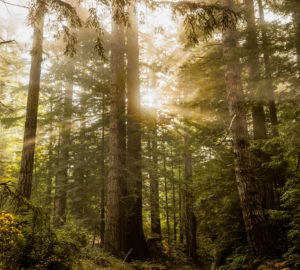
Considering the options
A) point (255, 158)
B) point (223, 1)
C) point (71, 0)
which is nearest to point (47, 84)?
point (71, 0)

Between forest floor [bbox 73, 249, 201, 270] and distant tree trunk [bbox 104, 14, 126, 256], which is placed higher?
distant tree trunk [bbox 104, 14, 126, 256]

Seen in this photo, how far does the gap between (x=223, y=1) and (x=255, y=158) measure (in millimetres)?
5578

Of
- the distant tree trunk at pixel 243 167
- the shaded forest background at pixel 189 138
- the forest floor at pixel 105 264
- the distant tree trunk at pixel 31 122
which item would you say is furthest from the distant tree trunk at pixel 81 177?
the distant tree trunk at pixel 243 167

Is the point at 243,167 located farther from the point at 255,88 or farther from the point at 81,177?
the point at 81,177

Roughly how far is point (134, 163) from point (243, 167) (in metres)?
5.38

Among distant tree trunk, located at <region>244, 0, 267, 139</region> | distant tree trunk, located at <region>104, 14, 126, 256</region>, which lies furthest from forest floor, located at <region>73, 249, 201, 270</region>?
distant tree trunk, located at <region>244, 0, 267, 139</region>

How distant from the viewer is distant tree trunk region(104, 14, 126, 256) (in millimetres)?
8508

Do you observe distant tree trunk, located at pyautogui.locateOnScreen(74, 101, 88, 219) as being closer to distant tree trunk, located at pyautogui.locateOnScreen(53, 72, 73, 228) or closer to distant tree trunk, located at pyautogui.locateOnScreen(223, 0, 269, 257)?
distant tree trunk, located at pyautogui.locateOnScreen(53, 72, 73, 228)

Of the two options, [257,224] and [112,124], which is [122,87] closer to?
[112,124]

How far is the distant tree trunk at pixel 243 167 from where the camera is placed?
5.88 meters

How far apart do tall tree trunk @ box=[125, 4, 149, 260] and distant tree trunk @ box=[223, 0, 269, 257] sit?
4.66 metres

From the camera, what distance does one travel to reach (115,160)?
914cm

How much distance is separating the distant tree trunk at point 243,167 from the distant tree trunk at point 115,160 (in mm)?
4293

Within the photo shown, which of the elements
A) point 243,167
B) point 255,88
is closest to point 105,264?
point 243,167
